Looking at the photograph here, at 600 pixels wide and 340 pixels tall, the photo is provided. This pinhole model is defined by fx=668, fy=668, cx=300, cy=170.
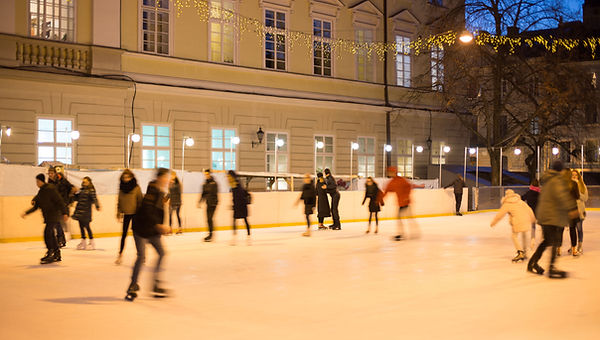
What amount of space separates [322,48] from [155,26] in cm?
845

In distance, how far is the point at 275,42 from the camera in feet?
94.4

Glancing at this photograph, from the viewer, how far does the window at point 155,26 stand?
24.6 metres

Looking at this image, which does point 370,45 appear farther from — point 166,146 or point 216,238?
point 216,238

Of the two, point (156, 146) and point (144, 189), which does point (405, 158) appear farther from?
point (144, 189)

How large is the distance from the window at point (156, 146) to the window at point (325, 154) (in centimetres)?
746

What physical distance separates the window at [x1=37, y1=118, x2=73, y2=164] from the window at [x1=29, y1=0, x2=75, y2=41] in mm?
2870

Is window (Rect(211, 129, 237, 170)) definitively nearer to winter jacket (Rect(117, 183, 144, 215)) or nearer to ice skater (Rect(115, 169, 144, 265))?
ice skater (Rect(115, 169, 144, 265))

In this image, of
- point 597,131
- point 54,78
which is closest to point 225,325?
point 54,78

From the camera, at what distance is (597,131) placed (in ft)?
155

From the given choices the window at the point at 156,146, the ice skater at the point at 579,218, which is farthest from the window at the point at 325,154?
the ice skater at the point at 579,218

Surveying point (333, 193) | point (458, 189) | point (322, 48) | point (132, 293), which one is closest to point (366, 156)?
point (322, 48)

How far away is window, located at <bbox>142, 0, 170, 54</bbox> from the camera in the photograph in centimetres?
2464

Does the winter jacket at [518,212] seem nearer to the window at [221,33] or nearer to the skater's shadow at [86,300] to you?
the skater's shadow at [86,300]

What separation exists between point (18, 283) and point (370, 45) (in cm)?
2280
